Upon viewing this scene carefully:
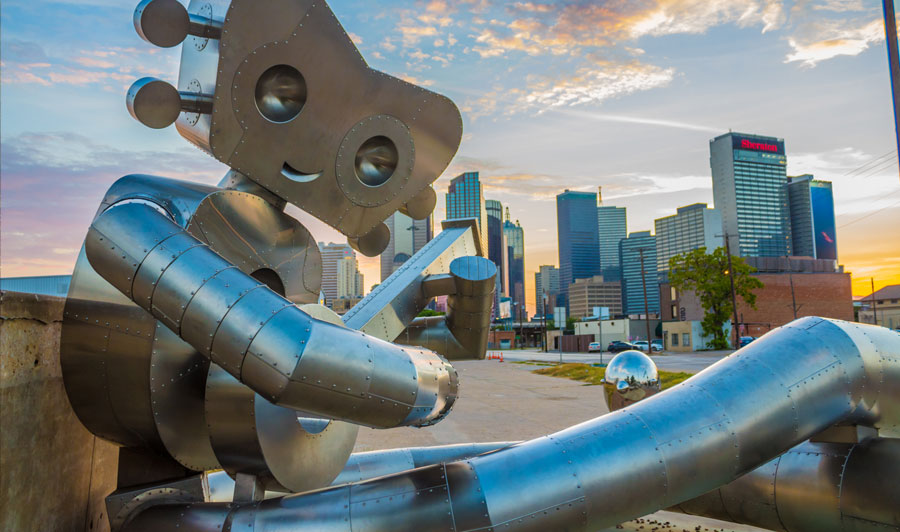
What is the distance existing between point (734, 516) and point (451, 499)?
3049 millimetres

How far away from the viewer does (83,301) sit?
15.7ft

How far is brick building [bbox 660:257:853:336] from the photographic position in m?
82.4

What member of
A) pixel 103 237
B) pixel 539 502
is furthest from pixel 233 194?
pixel 539 502

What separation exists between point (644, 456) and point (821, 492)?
1800mm

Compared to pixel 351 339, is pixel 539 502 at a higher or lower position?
lower

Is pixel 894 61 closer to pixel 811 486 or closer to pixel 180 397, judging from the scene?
pixel 811 486

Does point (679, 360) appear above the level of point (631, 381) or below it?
below

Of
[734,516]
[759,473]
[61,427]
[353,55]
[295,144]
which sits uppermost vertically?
[353,55]

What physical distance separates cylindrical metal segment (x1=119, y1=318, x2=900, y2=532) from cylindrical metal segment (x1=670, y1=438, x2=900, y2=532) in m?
0.08

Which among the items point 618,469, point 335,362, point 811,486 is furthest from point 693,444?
point 335,362

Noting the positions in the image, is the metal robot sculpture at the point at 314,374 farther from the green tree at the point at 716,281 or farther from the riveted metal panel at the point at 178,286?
the green tree at the point at 716,281

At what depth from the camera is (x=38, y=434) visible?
451 centimetres

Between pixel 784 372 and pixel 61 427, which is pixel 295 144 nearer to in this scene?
pixel 61 427

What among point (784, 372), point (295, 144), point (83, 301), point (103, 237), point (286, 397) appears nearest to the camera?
point (286, 397)
